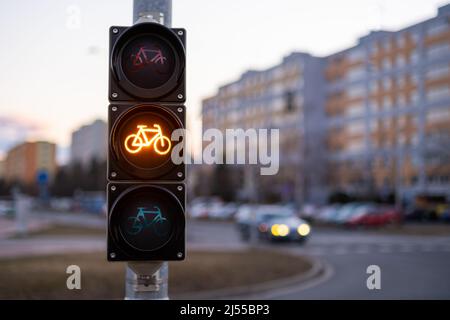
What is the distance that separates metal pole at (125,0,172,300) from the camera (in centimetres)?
324

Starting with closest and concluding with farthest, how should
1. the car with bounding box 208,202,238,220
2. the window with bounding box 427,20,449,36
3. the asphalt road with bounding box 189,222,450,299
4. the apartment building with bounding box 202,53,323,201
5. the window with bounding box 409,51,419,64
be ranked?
1. the asphalt road with bounding box 189,222,450,299
2. the window with bounding box 427,20,449,36
3. the window with bounding box 409,51,419,64
4. the apartment building with bounding box 202,53,323,201
5. the car with bounding box 208,202,238,220

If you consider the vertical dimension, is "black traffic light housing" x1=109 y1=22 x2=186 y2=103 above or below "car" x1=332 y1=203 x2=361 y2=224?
above

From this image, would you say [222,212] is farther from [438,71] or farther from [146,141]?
[146,141]

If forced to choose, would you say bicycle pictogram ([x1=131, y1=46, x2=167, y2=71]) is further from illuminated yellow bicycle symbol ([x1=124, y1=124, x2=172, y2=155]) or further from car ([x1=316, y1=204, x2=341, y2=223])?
car ([x1=316, y1=204, x2=341, y2=223])

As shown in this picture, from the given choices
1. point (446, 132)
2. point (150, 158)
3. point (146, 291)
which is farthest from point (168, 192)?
point (446, 132)

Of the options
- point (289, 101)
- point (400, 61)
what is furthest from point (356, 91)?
point (289, 101)

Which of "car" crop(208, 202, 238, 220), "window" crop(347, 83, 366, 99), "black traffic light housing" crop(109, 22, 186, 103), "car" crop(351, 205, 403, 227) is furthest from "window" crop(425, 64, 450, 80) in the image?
"black traffic light housing" crop(109, 22, 186, 103)

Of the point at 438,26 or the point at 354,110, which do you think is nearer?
the point at 438,26

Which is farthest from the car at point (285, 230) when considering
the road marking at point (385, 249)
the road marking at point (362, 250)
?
the road marking at point (385, 249)

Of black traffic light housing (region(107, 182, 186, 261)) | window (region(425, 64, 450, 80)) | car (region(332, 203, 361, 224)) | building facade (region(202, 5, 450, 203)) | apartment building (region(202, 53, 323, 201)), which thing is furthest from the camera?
apartment building (region(202, 53, 323, 201))

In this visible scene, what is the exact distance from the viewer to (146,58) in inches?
130

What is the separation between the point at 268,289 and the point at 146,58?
10070 mm

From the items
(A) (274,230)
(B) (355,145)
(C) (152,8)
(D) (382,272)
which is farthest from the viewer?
(B) (355,145)

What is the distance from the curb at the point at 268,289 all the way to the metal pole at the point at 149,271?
766cm
